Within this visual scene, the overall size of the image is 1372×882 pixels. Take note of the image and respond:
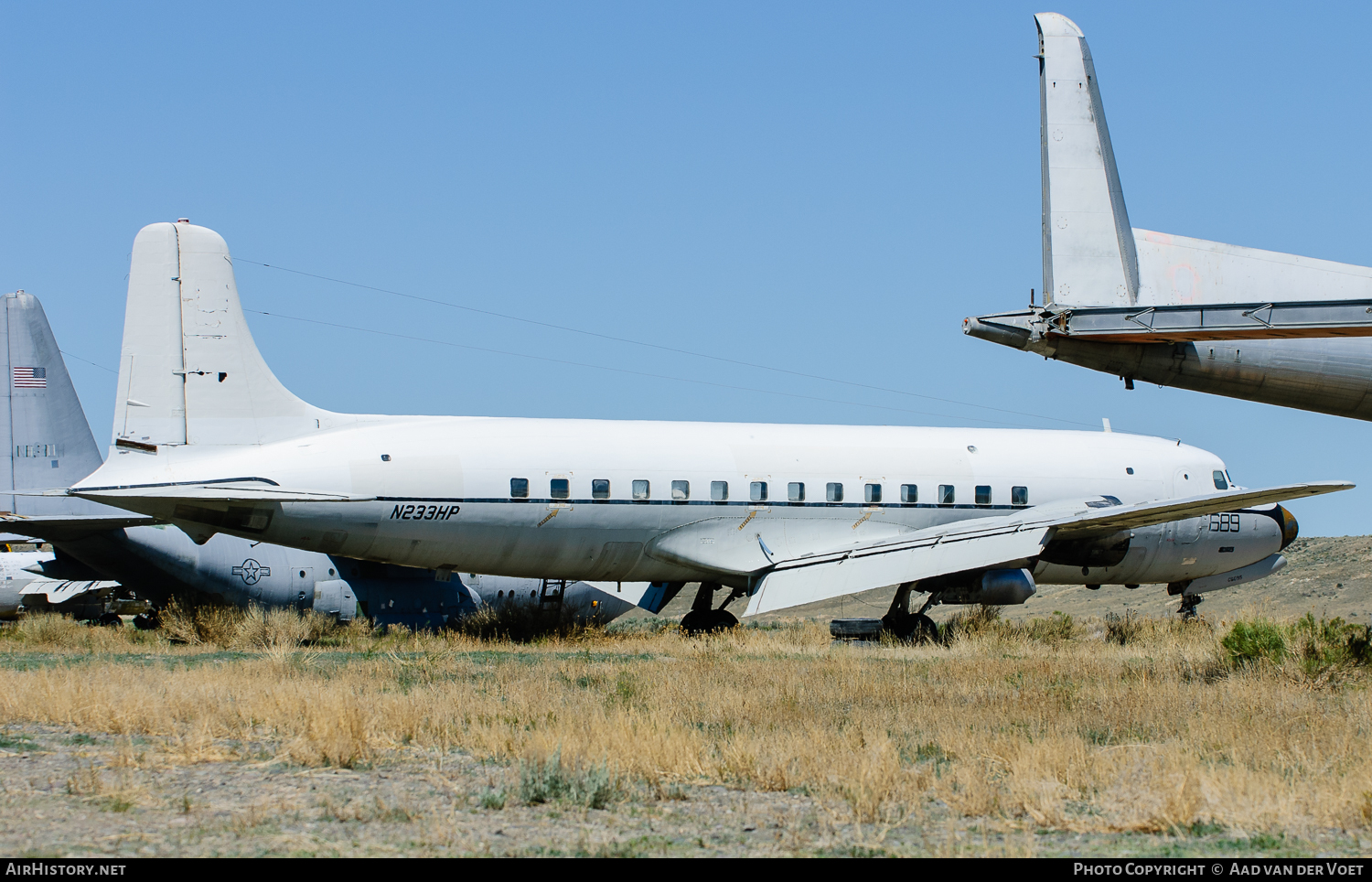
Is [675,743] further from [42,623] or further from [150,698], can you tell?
[42,623]

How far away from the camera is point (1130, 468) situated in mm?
27016

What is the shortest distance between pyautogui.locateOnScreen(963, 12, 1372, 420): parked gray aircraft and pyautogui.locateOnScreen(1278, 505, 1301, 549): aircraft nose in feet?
45.5

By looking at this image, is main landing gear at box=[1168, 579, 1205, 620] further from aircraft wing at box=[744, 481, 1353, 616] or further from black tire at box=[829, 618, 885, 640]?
black tire at box=[829, 618, 885, 640]

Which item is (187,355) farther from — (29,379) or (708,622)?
(29,379)

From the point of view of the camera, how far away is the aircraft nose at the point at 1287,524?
2806cm

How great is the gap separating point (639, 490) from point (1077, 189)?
11.4 meters

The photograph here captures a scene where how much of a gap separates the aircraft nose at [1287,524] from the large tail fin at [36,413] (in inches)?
1178

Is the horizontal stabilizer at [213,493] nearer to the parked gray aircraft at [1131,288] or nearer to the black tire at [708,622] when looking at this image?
the black tire at [708,622]

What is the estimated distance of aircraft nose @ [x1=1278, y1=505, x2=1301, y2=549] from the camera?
28062 millimetres

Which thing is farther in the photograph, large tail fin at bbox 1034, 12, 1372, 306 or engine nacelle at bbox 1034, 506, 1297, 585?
engine nacelle at bbox 1034, 506, 1297, 585

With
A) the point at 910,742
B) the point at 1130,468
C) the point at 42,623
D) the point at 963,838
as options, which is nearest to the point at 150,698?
the point at 910,742

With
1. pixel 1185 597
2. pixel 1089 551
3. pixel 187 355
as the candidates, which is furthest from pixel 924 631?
pixel 187 355

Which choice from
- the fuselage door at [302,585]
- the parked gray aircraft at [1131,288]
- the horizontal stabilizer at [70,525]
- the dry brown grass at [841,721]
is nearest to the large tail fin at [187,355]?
the dry brown grass at [841,721]

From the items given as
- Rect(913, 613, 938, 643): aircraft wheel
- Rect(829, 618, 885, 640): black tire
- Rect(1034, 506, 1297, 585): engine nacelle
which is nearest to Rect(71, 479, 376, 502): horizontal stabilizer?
Rect(829, 618, 885, 640): black tire
